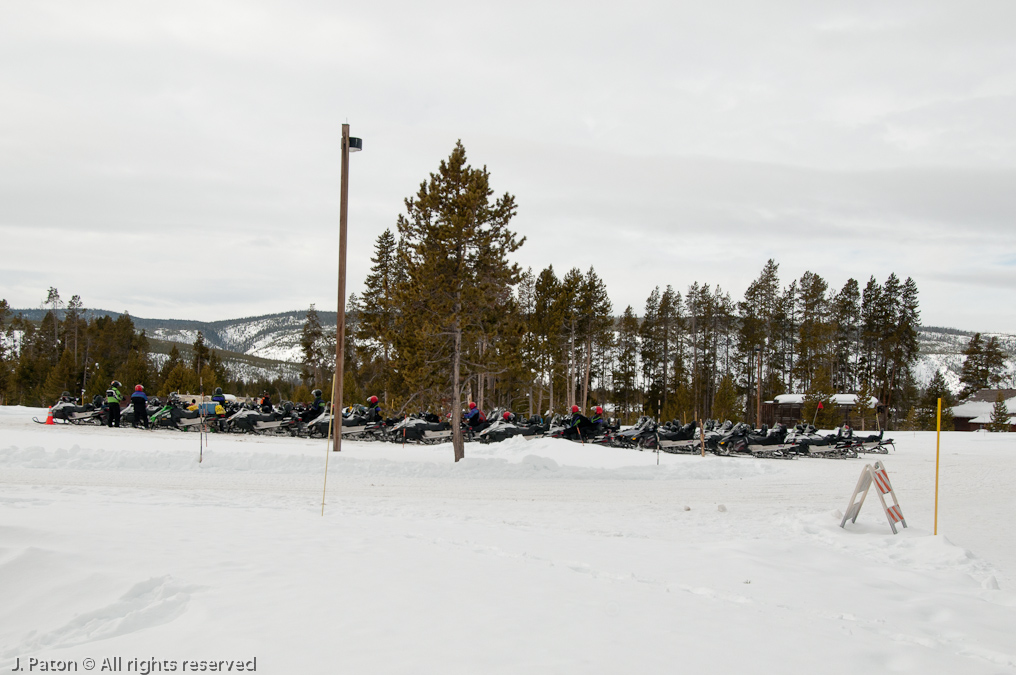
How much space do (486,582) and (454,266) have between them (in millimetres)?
12950

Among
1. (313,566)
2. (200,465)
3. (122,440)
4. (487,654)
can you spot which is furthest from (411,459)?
(487,654)

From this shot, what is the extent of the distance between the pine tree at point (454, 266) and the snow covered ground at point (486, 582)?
5888 mm

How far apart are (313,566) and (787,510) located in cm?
877

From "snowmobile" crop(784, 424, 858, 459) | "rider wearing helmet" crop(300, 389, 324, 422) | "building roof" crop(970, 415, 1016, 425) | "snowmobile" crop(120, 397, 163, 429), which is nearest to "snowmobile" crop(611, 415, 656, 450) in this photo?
"snowmobile" crop(784, 424, 858, 459)

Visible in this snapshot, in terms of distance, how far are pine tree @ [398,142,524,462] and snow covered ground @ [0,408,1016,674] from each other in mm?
5888

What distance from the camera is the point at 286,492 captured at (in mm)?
11758

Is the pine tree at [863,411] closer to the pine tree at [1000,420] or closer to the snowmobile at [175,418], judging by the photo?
the pine tree at [1000,420]

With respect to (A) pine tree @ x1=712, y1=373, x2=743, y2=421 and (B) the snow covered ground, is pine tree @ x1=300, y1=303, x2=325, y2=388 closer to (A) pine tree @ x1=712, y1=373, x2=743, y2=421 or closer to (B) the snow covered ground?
(A) pine tree @ x1=712, y1=373, x2=743, y2=421

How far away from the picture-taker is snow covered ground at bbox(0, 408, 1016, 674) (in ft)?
12.7

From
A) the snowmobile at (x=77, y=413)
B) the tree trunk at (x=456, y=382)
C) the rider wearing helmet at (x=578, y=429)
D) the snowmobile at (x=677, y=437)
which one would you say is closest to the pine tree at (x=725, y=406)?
the snowmobile at (x=677, y=437)

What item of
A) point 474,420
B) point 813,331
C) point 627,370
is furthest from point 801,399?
point 474,420

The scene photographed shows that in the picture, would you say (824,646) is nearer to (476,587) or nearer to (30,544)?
(476,587)

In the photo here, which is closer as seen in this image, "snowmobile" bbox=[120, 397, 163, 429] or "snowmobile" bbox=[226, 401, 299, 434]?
"snowmobile" bbox=[226, 401, 299, 434]

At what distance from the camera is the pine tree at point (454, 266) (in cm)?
1730
